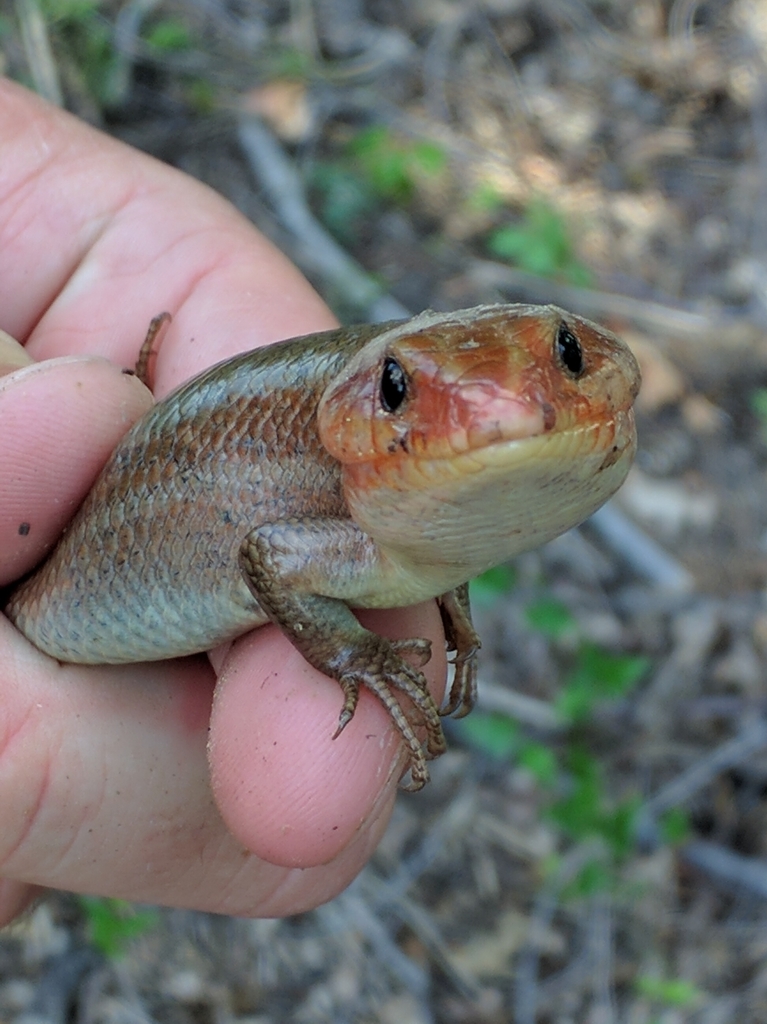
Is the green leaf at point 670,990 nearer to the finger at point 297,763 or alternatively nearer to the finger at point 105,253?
the finger at point 297,763

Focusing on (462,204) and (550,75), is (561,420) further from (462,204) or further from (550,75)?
(550,75)

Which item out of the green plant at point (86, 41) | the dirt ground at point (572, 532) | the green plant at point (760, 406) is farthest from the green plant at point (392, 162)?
the green plant at point (760, 406)

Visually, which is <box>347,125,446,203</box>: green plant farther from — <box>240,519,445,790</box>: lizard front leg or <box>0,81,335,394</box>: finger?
<box>240,519,445,790</box>: lizard front leg

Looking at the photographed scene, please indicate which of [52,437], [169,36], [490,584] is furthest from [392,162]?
[52,437]

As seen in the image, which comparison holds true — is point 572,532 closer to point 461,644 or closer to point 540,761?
point 540,761

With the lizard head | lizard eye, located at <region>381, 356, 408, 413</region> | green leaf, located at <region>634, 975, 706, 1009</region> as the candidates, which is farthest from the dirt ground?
lizard eye, located at <region>381, 356, 408, 413</region>

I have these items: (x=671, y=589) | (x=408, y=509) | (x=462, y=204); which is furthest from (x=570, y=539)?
(x=408, y=509)
